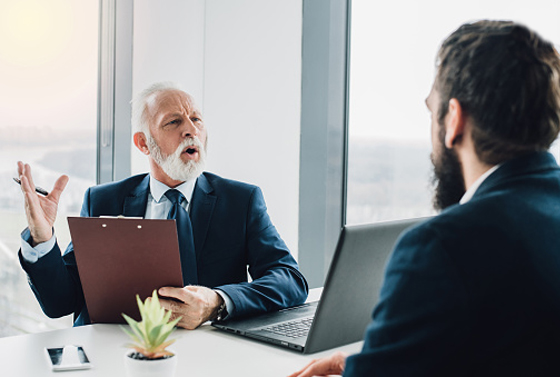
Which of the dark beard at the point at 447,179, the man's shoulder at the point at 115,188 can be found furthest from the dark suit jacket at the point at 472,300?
the man's shoulder at the point at 115,188

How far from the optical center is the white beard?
2.23m

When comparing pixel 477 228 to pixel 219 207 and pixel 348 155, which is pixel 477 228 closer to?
pixel 219 207

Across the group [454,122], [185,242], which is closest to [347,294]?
[454,122]

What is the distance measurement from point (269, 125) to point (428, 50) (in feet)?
3.28

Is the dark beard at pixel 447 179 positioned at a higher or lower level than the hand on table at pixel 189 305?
higher

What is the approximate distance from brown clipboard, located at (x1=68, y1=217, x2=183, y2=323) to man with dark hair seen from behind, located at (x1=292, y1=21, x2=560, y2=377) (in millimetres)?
744

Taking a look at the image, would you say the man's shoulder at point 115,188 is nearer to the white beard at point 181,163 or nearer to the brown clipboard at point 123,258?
the white beard at point 181,163

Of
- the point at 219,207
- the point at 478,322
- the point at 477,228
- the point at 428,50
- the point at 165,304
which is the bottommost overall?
Result: the point at 165,304

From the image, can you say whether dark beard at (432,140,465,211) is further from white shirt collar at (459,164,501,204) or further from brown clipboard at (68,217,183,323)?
brown clipboard at (68,217,183,323)

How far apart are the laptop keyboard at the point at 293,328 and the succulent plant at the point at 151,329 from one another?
18.6 inches

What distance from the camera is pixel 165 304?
64.4 inches

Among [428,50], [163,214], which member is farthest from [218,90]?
[163,214]

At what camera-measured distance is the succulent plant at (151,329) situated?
43.5 inches

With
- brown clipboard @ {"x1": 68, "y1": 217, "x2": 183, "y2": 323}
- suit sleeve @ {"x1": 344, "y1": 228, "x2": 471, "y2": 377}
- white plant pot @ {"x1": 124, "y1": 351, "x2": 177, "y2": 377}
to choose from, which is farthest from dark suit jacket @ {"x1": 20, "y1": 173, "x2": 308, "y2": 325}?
suit sleeve @ {"x1": 344, "y1": 228, "x2": 471, "y2": 377}
